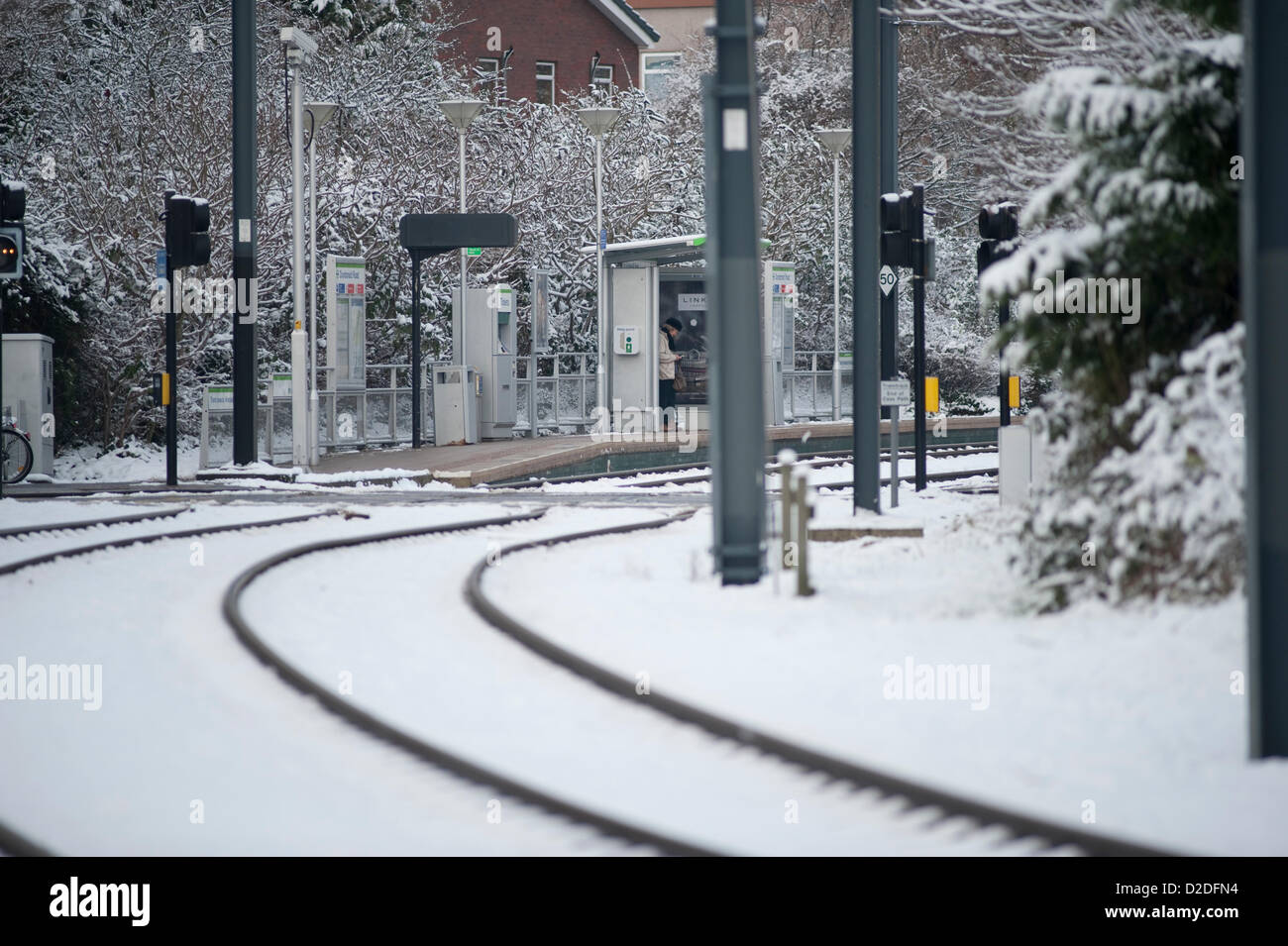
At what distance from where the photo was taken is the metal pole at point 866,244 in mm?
14203

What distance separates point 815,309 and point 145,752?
32.5m

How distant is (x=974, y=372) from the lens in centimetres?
3672

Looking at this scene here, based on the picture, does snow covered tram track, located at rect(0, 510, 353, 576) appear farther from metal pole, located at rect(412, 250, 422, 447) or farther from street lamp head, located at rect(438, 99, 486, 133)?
street lamp head, located at rect(438, 99, 486, 133)

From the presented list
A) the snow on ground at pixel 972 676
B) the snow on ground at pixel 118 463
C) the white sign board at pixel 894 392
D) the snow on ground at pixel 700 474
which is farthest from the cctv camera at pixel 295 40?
the snow on ground at pixel 972 676

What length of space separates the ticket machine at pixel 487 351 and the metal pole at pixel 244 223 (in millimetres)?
5229

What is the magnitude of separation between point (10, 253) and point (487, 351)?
31.1 ft

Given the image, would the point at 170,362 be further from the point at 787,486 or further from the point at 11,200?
the point at 787,486

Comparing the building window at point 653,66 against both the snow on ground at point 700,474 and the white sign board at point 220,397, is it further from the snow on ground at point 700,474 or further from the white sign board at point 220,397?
the white sign board at point 220,397

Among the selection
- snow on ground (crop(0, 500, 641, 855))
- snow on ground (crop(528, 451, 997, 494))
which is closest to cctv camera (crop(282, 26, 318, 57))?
snow on ground (crop(528, 451, 997, 494))

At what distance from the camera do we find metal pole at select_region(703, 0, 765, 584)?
10.8 m

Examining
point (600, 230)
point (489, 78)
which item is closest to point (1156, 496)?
point (600, 230)

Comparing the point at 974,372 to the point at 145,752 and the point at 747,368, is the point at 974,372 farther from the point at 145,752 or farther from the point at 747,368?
the point at 145,752

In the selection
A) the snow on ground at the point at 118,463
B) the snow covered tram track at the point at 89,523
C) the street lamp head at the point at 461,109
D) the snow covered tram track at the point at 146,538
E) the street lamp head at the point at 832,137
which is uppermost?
the street lamp head at the point at 832,137
